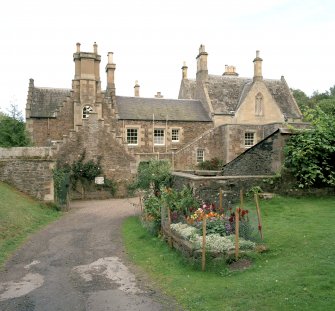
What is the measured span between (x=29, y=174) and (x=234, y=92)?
26.3m

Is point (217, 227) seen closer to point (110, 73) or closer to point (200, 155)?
point (200, 155)

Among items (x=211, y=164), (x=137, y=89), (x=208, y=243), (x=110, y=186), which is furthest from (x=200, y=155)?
(x=208, y=243)

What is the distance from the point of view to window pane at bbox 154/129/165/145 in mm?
36719

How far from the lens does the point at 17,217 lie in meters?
16.5

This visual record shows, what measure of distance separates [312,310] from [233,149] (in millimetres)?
28800

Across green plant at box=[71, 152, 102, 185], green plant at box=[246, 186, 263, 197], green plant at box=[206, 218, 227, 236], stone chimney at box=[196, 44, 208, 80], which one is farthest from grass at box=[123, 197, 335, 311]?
stone chimney at box=[196, 44, 208, 80]

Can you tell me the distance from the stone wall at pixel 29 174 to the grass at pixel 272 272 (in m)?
11.4

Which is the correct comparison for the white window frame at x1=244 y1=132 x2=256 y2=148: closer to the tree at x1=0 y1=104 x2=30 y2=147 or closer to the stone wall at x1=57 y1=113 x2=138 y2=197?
the stone wall at x1=57 y1=113 x2=138 y2=197

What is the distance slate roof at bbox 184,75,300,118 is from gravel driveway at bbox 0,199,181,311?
2647 cm

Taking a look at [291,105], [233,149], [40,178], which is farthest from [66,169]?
[291,105]

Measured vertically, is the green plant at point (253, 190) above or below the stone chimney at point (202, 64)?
below

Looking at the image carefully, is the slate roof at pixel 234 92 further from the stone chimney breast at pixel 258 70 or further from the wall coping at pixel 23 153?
the wall coping at pixel 23 153

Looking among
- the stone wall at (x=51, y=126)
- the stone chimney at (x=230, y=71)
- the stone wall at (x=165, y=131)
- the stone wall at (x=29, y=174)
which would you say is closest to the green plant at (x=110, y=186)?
the stone wall at (x=29, y=174)

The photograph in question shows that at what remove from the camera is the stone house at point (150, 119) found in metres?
28.5
